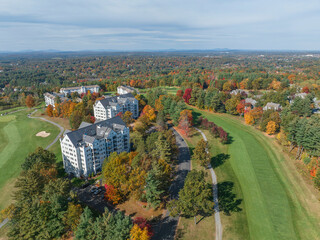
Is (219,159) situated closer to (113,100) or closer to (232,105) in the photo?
(232,105)

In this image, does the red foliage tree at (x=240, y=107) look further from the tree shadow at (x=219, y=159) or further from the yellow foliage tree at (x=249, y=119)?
the tree shadow at (x=219, y=159)

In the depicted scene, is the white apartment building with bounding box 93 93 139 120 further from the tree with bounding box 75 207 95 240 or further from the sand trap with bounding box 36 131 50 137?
Result: the tree with bounding box 75 207 95 240

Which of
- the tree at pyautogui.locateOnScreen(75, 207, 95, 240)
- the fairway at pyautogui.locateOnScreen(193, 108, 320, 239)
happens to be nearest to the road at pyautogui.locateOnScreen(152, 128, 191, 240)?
the tree at pyautogui.locateOnScreen(75, 207, 95, 240)

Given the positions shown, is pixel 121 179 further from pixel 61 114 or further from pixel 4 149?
pixel 61 114

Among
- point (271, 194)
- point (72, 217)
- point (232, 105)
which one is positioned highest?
point (232, 105)

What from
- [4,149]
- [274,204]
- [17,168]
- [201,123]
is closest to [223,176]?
[274,204]

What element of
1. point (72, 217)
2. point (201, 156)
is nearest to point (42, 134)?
point (72, 217)
